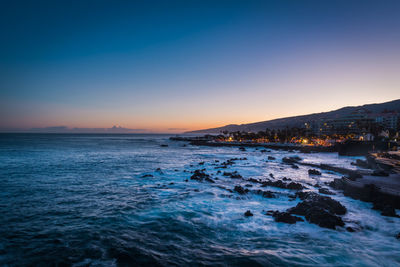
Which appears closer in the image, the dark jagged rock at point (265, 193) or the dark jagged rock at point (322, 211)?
the dark jagged rock at point (322, 211)

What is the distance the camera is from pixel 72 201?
14672 mm

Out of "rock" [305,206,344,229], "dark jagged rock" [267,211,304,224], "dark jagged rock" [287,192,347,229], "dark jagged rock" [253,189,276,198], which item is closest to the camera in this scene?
"rock" [305,206,344,229]

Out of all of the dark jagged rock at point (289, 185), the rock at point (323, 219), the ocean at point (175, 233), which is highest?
the rock at point (323, 219)

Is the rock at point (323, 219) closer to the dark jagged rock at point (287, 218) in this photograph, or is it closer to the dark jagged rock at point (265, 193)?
the dark jagged rock at point (287, 218)

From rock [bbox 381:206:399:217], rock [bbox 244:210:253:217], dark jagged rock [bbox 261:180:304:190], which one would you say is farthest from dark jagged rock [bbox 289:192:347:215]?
dark jagged rock [bbox 261:180:304:190]

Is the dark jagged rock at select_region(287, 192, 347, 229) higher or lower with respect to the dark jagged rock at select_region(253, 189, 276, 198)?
higher

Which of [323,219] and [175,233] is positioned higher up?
[323,219]

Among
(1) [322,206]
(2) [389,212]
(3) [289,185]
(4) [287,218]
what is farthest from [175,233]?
(3) [289,185]

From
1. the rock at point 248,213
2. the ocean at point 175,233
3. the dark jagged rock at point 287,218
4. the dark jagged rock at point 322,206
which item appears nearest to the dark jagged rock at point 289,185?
the ocean at point 175,233

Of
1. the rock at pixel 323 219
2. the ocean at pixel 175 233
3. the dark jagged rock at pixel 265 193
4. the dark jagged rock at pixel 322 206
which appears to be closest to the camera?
the ocean at pixel 175 233

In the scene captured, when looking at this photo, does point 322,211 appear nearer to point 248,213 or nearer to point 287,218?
point 287,218

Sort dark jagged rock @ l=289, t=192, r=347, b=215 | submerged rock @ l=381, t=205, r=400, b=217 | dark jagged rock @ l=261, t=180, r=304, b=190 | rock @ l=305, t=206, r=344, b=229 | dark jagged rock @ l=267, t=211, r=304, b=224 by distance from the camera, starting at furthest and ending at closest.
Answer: dark jagged rock @ l=261, t=180, r=304, b=190
dark jagged rock @ l=289, t=192, r=347, b=215
submerged rock @ l=381, t=205, r=400, b=217
dark jagged rock @ l=267, t=211, r=304, b=224
rock @ l=305, t=206, r=344, b=229

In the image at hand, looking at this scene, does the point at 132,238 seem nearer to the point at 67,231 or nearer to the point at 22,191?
the point at 67,231

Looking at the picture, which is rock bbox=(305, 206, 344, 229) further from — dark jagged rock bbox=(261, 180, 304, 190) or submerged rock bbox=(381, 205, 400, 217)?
dark jagged rock bbox=(261, 180, 304, 190)
